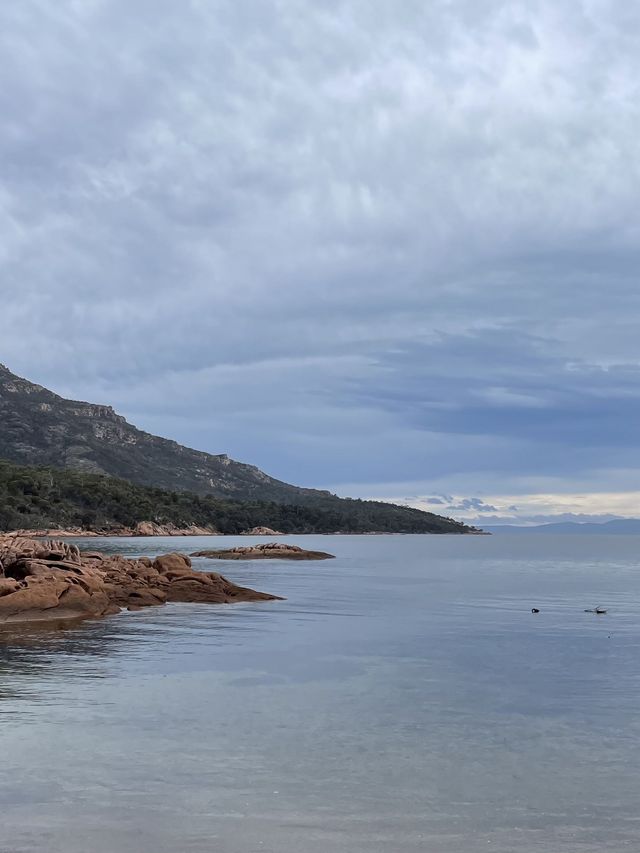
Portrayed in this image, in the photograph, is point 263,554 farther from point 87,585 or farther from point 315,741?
point 315,741

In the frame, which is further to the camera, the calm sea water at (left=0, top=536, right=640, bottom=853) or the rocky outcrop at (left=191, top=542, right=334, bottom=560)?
the rocky outcrop at (left=191, top=542, right=334, bottom=560)

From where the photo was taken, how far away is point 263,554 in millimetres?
115938

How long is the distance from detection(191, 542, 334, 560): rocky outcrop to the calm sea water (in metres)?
73.2

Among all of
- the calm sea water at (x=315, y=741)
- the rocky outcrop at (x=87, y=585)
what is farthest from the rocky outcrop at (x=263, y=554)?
the calm sea water at (x=315, y=741)

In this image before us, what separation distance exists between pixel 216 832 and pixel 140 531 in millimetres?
188239

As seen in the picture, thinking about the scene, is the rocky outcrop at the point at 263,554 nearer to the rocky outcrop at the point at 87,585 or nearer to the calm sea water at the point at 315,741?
the rocky outcrop at the point at 87,585

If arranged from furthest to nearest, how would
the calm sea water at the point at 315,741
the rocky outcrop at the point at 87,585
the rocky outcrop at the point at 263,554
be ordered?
1. the rocky outcrop at the point at 263,554
2. the rocky outcrop at the point at 87,585
3. the calm sea water at the point at 315,741

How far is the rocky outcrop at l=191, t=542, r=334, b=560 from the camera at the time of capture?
109 m

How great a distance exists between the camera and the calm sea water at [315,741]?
458 inches

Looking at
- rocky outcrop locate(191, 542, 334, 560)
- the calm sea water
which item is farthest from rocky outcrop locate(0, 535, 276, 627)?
rocky outcrop locate(191, 542, 334, 560)

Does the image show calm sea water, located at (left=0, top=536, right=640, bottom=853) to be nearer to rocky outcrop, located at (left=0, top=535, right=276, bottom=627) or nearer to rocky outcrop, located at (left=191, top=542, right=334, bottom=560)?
rocky outcrop, located at (left=0, top=535, right=276, bottom=627)

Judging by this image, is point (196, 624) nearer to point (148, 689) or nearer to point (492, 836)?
point (148, 689)

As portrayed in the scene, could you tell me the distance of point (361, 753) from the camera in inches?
633

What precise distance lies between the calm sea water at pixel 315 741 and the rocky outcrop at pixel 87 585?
11.3ft
